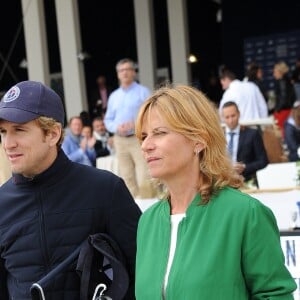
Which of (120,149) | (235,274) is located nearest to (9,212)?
(235,274)

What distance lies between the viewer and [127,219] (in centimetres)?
241

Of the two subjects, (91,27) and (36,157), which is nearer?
(36,157)

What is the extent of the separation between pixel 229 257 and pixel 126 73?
22.3 ft

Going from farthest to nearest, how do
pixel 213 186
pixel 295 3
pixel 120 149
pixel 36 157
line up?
1. pixel 295 3
2. pixel 120 149
3. pixel 36 157
4. pixel 213 186

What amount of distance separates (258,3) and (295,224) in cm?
1313

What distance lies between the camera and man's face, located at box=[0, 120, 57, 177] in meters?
2.32

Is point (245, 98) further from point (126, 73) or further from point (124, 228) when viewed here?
point (124, 228)

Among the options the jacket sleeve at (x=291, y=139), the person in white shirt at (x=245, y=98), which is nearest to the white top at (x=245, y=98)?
the person in white shirt at (x=245, y=98)

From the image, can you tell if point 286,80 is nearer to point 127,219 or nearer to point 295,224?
point 295,224

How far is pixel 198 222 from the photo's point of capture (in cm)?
189

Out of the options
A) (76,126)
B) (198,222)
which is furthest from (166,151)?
(76,126)

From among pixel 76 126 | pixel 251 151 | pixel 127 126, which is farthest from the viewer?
pixel 76 126

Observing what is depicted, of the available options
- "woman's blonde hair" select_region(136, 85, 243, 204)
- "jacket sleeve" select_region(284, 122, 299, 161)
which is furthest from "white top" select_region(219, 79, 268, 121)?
"woman's blonde hair" select_region(136, 85, 243, 204)

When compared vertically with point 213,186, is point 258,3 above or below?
above
